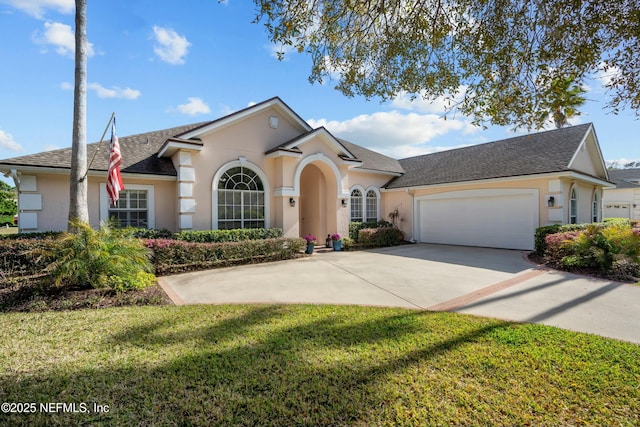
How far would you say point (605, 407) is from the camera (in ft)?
10.5

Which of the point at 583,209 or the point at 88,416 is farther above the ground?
the point at 583,209

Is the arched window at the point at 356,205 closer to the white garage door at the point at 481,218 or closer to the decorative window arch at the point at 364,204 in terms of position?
the decorative window arch at the point at 364,204

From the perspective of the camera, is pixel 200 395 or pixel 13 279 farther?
pixel 13 279

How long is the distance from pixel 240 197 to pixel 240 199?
0.31ft

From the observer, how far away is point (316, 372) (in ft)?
12.5

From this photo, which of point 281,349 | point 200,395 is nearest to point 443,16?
point 281,349

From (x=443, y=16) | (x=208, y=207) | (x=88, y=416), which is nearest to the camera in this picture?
(x=88, y=416)

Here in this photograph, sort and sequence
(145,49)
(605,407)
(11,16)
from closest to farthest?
(605,407)
(11,16)
(145,49)

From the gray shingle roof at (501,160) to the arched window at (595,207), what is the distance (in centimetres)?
548

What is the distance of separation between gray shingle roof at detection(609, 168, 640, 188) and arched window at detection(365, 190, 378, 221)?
2729 centimetres

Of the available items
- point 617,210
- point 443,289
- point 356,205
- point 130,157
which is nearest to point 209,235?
point 130,157

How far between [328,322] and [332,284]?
308cm

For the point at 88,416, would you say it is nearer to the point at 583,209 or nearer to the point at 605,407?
the point at 605,407

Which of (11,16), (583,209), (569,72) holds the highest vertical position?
(11,16)
